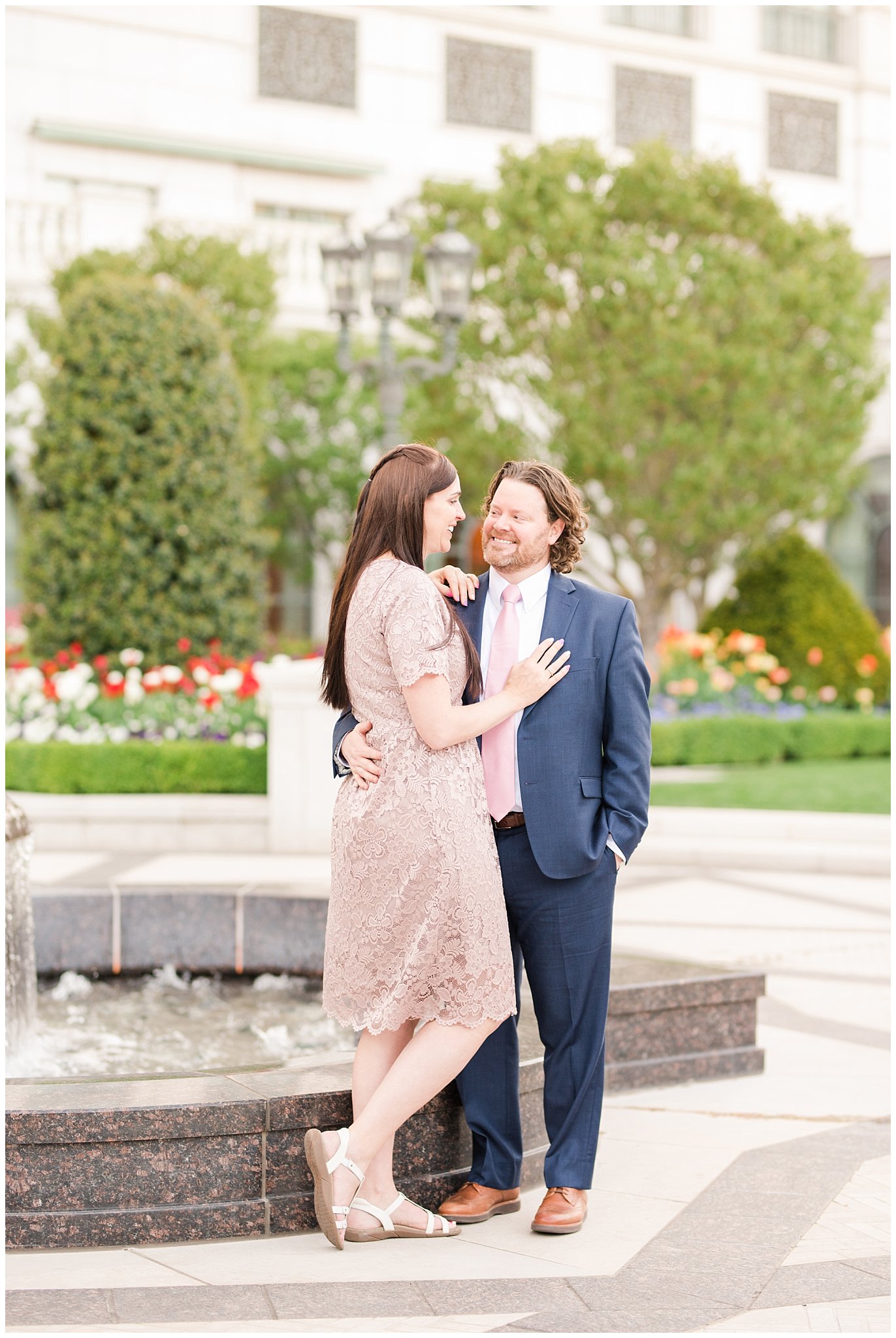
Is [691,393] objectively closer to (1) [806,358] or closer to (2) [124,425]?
(1) [806,358]

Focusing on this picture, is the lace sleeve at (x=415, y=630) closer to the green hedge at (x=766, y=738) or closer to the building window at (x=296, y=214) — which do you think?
the green hedge at (x=766, y=738)

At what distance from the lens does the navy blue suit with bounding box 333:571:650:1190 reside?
3727mm

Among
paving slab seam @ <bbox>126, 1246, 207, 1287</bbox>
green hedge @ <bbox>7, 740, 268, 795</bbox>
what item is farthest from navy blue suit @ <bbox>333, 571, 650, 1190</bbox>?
green hedge @ <bbox>7, 740, 268, 795</bbox>

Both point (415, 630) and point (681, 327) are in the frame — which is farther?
point (681, 327)

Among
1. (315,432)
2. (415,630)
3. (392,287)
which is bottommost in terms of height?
(415,630)

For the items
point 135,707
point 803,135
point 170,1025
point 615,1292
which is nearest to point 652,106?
point 803,135

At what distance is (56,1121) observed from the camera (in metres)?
3.62

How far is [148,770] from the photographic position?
1096cm

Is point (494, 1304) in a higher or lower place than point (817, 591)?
lower

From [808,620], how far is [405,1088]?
536 inches

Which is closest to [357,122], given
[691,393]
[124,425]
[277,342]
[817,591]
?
[277,342]

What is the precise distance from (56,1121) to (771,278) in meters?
14.9

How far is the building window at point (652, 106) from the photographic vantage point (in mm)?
28062

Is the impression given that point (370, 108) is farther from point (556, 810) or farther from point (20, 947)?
point (556, 810)
